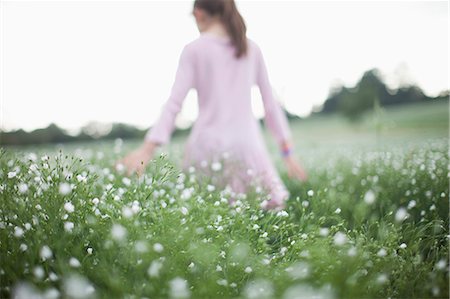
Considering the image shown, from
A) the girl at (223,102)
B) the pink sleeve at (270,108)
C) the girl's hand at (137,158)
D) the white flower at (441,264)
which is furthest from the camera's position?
the pink sleeve at (270,108)

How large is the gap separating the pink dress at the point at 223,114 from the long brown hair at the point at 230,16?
7 centimetres

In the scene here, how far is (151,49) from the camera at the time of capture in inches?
163

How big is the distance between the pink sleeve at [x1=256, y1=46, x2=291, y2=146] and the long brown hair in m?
0.37

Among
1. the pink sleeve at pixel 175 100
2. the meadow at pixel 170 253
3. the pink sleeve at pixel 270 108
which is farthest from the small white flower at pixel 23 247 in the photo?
the pink sleeve at pixel 270 108

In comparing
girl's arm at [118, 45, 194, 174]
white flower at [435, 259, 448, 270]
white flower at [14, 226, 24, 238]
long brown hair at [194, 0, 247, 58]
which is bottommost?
white flower at [435, 259, 448, 270]

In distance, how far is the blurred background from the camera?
400 centimetres

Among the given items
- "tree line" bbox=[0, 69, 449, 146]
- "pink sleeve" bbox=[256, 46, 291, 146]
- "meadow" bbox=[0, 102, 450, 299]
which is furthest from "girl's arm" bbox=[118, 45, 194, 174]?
"tree line" bbox=[0, 69, 449, 146]

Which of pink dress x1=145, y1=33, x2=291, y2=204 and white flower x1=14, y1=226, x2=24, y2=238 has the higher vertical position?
pink dress x1=145, y1=33, x2=291, y2=204

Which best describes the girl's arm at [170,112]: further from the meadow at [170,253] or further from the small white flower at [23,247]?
the small white flower at [23,247]

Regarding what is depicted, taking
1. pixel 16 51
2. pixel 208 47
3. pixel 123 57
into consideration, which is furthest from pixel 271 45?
pixel 16 51

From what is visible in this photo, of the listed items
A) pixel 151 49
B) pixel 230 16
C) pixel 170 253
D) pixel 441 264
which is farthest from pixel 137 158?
pixel 441 264

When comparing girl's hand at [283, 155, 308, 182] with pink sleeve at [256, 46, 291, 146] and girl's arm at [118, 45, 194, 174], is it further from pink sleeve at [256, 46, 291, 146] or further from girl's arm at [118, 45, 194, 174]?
girl's arm at [118, 45, 194, 174]

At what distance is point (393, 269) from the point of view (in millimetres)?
2588

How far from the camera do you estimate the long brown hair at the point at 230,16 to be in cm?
363
